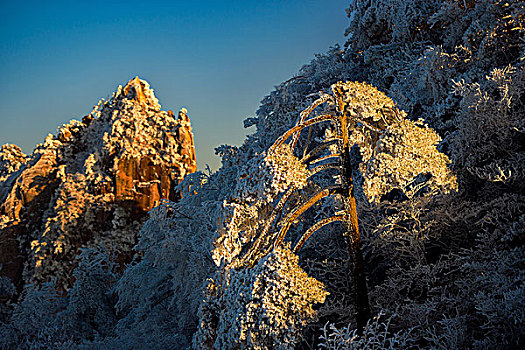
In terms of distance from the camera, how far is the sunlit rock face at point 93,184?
67.3 ft

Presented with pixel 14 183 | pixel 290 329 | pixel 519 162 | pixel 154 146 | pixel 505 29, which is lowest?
pixel 290 329

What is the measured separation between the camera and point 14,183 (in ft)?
76.0

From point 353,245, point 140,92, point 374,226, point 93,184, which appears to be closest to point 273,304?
point 353,245

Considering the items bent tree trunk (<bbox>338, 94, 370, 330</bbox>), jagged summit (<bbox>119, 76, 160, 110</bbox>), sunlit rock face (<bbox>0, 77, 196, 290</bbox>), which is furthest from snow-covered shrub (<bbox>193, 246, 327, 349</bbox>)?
jagged summit (<bbox>119, 76, 160, 110</bbox>)

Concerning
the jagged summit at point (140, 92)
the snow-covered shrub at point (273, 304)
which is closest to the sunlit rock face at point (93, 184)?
the jagged summit at point (140, 92)

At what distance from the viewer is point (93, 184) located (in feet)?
72.9

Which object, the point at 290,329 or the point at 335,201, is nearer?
the point at 290,329

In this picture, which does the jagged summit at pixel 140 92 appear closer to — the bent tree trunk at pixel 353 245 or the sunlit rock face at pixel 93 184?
the sunlit rock face at pixel 93 184

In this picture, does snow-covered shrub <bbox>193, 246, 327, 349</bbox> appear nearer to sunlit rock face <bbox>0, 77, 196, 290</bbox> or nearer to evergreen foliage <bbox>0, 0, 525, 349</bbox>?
evergreen foliage <bbox>0, 0, 525, 349</bbox>

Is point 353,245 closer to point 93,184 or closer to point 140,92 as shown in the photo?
point 93,184

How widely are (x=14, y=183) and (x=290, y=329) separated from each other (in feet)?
80.7

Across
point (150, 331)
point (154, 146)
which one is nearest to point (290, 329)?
point (150, 331)

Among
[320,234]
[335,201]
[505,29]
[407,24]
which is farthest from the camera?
[407,24]

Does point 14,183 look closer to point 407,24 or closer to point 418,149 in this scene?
point 407,24
